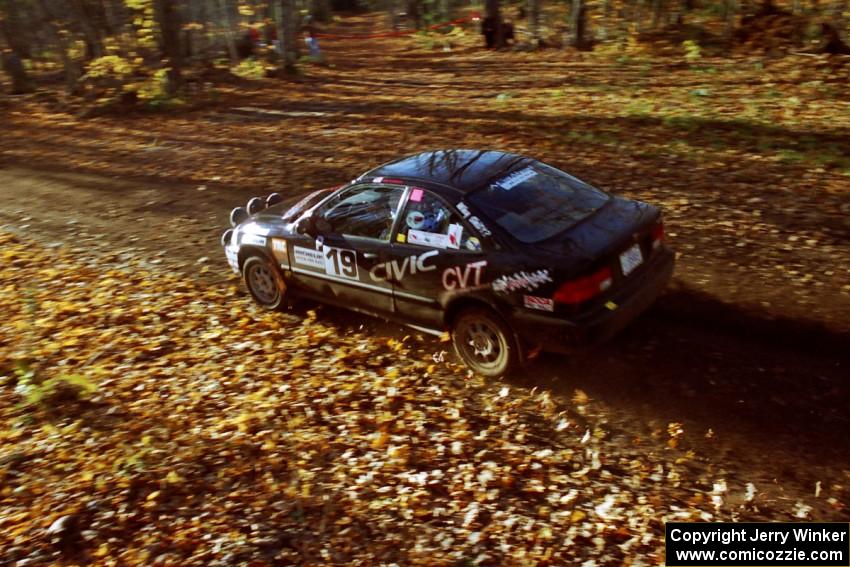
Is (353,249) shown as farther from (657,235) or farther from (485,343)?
(657,235)

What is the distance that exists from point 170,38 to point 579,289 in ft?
57.4

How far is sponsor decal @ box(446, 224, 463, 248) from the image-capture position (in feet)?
18.1

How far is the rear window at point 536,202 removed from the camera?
5406mm

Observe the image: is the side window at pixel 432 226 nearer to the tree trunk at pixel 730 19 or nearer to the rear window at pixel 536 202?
the rear window at pixel 536 202

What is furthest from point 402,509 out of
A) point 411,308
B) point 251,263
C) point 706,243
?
point 706,243

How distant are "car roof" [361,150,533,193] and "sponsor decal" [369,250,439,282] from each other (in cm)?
69

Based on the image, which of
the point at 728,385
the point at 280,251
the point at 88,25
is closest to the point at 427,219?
the point at 280,251

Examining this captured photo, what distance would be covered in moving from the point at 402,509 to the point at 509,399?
4.80 ft

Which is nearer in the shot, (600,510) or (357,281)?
(600,510)

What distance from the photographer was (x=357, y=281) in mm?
6359

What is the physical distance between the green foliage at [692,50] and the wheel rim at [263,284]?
14.1 metres

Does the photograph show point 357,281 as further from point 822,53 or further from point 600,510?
point 822,53

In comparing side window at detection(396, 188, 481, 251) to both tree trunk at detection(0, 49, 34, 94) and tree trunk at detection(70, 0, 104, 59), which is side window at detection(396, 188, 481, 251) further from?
tree trunk at detection(0, 49, 34, 94)

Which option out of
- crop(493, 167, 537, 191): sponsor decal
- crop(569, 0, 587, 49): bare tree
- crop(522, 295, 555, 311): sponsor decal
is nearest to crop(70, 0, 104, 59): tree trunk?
crop(569, 0, 587, 49): bare tree
